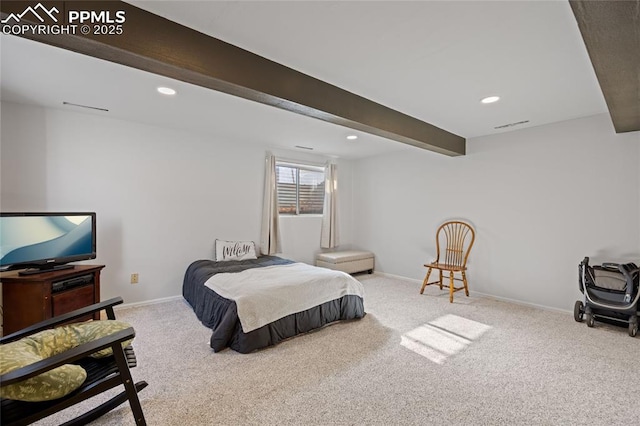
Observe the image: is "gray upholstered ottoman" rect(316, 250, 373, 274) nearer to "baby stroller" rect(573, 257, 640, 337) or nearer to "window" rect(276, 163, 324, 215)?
"window" rect(276, 163, 324, 215)

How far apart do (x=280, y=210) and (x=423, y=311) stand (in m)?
2.80

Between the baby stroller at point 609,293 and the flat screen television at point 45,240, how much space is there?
522 centimetres

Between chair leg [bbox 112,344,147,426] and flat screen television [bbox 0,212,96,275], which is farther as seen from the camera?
flat screen television [bbox 0,212,96,275]

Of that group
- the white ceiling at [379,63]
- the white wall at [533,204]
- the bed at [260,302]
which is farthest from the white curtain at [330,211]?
the white ceiling at [379,63]

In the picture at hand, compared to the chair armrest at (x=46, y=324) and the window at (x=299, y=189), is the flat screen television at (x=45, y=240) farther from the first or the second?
the window at (x=299, y=189)

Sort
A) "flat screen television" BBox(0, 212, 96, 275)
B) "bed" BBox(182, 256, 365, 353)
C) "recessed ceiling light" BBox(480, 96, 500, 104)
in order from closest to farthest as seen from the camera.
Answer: "bed" BBox(182, 256, 365, 353), "flat screen television" BBox(0, 212, 96, 275), "recessed ceiling light" BBox(480, 96, 500, 104)

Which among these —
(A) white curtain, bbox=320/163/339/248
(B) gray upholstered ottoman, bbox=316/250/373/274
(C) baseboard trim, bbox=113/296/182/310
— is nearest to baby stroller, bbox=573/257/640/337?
Answer: (B) gray upholstered ottoman, bbox=316/250/373/274

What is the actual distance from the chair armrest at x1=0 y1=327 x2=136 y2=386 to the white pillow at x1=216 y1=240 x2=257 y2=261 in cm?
267

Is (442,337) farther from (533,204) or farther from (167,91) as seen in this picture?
(167,91)

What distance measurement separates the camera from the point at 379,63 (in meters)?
2.13

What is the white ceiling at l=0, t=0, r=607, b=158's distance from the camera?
159cm

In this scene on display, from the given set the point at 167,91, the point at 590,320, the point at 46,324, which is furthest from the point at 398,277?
the point at 46,324

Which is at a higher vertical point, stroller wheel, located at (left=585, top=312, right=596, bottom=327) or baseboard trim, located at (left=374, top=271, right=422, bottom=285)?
stroller wheel, located at (left=585, top=312, right=596, bottom=327)

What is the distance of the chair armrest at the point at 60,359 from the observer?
3.76 ft
